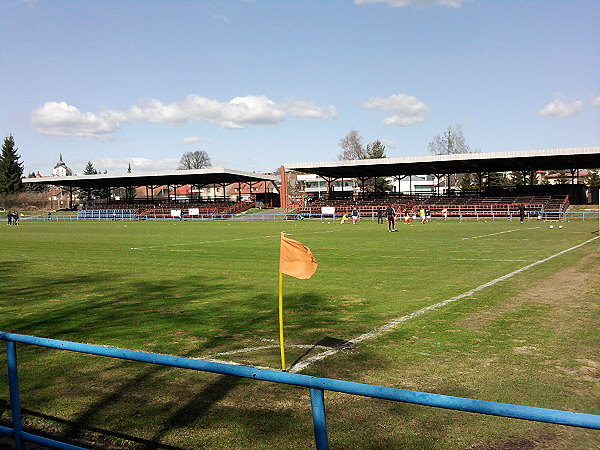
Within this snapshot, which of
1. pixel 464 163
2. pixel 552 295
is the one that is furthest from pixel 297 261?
pixel 464 163

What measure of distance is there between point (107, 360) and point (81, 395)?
141cm

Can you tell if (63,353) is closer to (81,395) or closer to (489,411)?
(81,395)

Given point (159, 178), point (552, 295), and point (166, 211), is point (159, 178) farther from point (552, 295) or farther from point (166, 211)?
point (552, 295)

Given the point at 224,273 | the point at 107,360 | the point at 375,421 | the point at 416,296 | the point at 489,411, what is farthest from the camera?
the point at 224,273

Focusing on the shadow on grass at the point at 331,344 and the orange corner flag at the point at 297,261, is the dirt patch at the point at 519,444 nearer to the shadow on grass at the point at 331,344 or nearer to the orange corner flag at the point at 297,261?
the orange corner flag at the point at 297,261

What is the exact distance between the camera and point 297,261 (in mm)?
6242

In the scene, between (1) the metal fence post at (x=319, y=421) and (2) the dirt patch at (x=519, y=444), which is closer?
(1) the metal fence post at (x=319, y=421)

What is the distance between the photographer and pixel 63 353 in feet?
25.2

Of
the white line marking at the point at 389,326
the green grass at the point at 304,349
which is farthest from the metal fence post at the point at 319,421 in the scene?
the white line marking at the point at 389,326

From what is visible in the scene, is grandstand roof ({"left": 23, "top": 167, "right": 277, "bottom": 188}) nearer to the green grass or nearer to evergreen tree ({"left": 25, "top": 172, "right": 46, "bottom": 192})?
evergreen tree ({"left": 25, "top": 172, "right": 46, "bottom": 192})

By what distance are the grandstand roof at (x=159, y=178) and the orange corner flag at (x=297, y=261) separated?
65115 millimetres

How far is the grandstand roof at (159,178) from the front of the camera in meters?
72.7

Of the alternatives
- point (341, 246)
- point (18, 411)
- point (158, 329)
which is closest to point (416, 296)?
point (158, 329)

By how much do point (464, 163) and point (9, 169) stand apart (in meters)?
91.6
